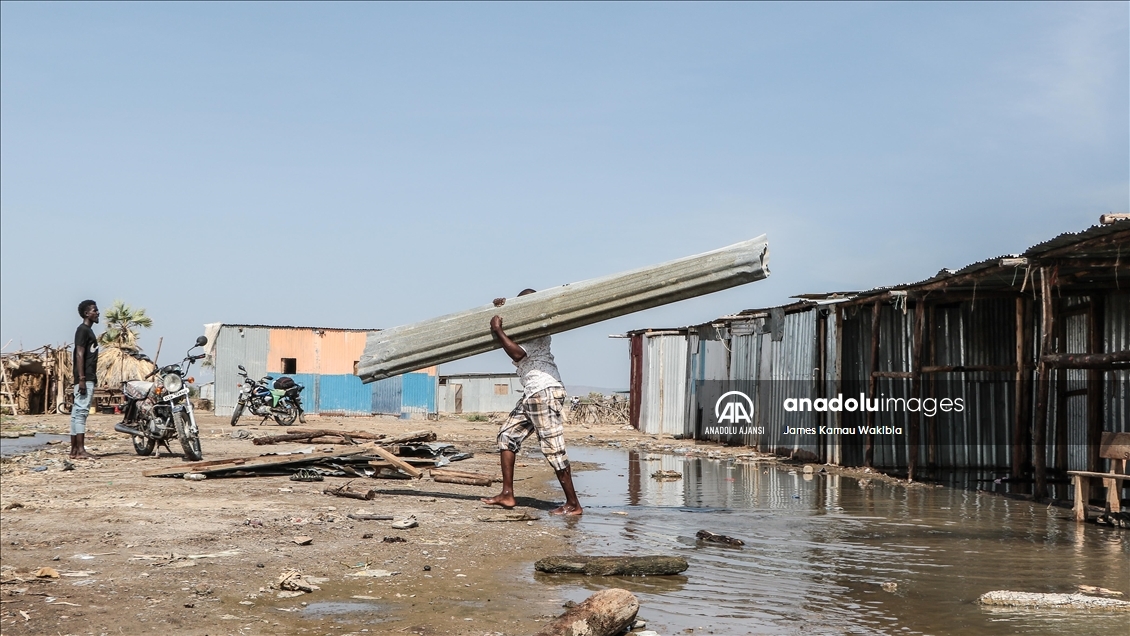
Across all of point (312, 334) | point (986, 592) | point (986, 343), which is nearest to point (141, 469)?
point (986, 592)

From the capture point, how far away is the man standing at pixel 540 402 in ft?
26.2

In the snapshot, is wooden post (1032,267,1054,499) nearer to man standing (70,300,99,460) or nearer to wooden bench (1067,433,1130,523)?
wooden bench (1067,433,1130,523)

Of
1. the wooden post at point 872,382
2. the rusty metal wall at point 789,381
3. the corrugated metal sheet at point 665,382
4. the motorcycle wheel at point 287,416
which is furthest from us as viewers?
the corrugated metal sheet at point 665,382

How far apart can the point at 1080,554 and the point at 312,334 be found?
31.4 meters

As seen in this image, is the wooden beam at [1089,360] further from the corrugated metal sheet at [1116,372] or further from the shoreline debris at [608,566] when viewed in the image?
the shoreline debris at [608,566]

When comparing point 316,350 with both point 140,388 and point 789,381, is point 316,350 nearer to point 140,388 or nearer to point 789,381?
point 789,381

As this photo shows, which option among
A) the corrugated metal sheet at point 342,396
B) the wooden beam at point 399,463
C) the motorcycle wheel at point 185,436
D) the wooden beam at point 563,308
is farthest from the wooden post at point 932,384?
the corrugated metal sheet at point 342,396

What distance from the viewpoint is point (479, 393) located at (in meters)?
49.4

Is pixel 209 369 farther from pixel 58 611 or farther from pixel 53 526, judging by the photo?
pixel 58 611

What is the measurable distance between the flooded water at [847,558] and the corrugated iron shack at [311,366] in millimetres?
25670

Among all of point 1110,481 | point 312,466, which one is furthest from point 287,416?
point 1110,481

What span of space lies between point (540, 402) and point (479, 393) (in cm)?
4174

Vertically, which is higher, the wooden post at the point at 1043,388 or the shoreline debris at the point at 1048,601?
the wooden post at the point at 1043,388

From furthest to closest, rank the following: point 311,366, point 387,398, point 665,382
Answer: point 387,398
point 311,366
point 665,382
